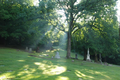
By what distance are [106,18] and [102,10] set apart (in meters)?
1.70

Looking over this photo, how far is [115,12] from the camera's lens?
54.5 feet

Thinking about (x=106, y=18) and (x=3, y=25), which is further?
(x=3, y=25)

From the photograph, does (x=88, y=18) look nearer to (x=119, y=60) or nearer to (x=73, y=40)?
(x=73, y=40)

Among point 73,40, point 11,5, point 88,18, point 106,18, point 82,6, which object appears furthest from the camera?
point 11,5

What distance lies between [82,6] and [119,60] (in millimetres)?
24443

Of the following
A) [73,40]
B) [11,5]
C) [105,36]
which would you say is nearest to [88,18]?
[105,36]

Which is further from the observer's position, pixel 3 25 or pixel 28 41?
pixel 28 41

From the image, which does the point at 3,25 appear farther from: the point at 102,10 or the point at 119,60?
the point at 119,60

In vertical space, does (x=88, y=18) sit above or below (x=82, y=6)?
below

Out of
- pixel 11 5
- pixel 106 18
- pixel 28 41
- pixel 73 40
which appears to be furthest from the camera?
pixel 28 41

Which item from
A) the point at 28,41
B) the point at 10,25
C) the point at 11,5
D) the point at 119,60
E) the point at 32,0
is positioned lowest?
the point at 119,60

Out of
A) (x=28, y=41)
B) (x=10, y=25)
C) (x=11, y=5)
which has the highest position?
(x=11, y=5)

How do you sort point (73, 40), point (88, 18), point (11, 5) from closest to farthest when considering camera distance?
1. point (88, 18)
2. point (73, 40)
3. point (11, 5)

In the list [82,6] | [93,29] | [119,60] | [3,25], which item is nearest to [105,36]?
[93,29]
